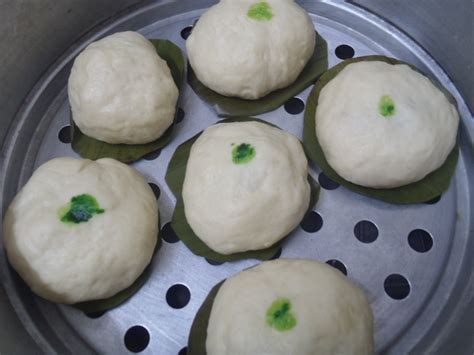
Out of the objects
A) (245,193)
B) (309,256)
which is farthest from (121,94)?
(309,256)

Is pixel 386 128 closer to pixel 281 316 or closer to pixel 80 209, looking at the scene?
pixel 281 316

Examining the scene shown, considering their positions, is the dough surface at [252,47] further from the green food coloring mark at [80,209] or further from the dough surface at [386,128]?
the green food coloring mark at [80,209]

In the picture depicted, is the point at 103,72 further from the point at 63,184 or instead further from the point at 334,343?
the point at 334,343

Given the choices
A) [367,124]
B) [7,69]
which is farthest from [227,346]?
[7,69]

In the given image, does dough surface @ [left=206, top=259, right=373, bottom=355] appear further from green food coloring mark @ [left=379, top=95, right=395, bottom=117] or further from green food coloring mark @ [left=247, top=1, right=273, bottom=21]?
green food coloring mark @ [left=247, top=1, right=273, bottom=21]

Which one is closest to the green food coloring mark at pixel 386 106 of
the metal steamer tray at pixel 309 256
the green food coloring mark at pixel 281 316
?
the metal steamer tray at pixel 309 256

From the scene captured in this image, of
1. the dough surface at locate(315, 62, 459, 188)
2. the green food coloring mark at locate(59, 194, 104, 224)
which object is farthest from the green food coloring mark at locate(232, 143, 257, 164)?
the green food coloring mark at locate(59, 194, 104, 224)
